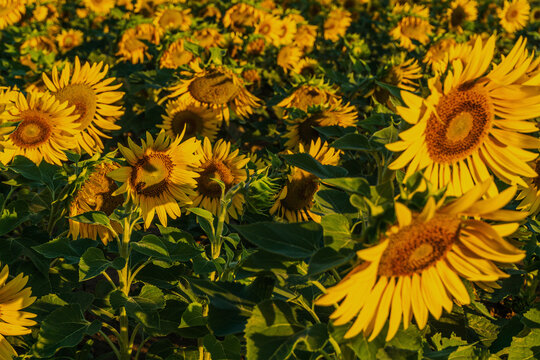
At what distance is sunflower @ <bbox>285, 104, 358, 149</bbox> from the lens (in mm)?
3217

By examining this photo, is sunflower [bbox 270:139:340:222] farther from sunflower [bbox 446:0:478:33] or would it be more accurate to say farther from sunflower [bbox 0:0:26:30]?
sunflower [bbox 0:0:26:30]

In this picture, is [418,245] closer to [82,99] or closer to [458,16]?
[82,99]

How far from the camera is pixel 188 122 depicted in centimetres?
360

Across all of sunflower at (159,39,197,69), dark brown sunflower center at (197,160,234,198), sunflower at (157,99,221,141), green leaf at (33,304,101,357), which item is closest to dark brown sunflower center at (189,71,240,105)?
sunflower at (157,99,221,141)

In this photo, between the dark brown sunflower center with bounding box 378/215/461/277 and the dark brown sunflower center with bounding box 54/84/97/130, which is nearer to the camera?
the dark brown sunflower center with bounding box 378/215/461/277

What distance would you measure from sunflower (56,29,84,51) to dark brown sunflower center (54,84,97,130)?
3.51 m

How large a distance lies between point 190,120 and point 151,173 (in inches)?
65.9

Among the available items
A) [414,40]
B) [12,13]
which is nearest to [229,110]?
[414,40]

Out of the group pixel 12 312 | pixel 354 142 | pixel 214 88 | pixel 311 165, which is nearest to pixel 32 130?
pixel 12 312

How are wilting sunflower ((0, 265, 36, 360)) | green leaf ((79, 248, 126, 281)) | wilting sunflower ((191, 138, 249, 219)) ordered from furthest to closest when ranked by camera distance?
1. wilting sunflower ((191, 138, 249, 219))
2. green leaf ((79, 248, 126, 281))
3. wilting sunflower ((0, 265, 36, 360))

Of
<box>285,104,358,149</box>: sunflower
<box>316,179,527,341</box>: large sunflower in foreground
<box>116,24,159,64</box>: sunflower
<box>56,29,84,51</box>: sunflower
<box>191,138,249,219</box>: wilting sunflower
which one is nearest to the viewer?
<box>316,179,527,341</box>: large sunflower in foreground

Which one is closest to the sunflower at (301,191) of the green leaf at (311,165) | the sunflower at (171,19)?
the green leaf at (311,165)

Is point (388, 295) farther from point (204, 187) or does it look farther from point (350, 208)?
point (204, 187)

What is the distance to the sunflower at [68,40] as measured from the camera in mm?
5938
